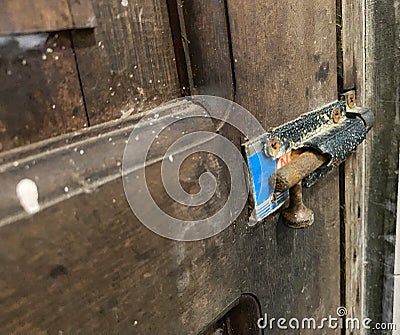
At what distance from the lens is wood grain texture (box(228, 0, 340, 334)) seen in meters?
0.46

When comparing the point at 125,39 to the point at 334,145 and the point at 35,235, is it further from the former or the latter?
the point at 334,145

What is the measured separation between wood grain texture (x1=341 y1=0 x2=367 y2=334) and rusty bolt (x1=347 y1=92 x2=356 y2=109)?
0.4 inches

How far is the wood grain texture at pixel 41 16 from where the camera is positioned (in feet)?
0.93

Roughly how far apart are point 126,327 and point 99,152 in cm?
15

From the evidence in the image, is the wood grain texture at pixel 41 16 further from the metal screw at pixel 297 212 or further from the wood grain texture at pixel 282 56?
the metal screw at pixel 297 212

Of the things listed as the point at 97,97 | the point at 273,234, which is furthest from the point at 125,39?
the point at 273,234

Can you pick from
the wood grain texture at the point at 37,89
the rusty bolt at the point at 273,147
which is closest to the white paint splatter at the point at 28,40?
the wood grain texture at the point at 37,89

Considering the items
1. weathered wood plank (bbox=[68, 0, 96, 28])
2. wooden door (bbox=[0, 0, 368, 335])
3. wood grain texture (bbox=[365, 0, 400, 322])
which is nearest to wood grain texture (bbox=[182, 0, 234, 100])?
wooden door (bbox=[0, 0, 368, 335])

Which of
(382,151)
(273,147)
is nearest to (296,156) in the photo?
Result: (273,147)

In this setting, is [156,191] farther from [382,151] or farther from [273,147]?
[382,151]

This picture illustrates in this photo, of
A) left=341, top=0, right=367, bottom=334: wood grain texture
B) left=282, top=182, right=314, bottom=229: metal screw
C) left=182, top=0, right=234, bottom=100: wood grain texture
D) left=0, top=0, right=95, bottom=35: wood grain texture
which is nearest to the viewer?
left=0, top=0, right=95, bottom=35: wood grain texture

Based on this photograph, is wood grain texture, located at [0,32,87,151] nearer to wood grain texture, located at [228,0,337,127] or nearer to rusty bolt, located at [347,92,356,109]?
wood grain texture, located at [228,0,337,127]

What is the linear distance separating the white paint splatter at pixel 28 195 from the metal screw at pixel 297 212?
12.6 inches

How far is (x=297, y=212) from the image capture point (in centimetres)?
53
